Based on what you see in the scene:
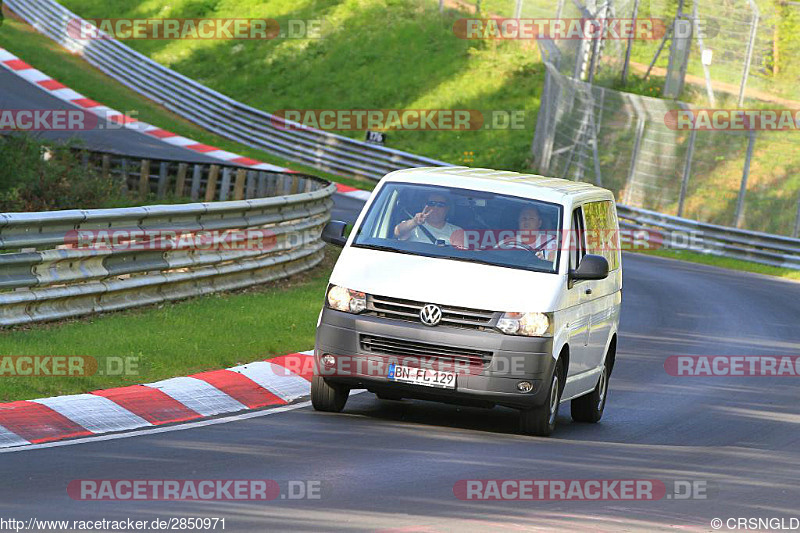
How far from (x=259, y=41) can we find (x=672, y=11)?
65.7 feet

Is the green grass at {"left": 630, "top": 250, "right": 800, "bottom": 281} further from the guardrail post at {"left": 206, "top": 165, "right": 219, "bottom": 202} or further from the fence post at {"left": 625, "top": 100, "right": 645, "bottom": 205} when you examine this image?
the guardrail post at {"left": 206, "top": 165, "right": 219, "bottom": 202}

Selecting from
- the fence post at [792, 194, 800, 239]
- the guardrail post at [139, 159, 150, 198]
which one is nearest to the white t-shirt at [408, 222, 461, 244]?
the guardrail post at [139, 159, 150, 198]

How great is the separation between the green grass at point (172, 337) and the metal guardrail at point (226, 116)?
22497mm

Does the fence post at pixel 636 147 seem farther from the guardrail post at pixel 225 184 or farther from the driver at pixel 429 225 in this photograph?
the driver at pixel 429 225

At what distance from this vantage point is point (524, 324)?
34.8ft

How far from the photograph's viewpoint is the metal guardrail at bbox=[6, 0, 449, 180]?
40.9m

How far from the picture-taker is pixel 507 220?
37.8 feet

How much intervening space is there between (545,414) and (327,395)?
1687 millimetres

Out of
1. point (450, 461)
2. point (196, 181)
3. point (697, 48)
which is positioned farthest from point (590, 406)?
point (697, 48)

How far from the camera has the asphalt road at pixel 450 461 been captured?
7758mm

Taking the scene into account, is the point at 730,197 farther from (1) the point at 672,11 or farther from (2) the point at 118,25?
(2) the point at 118,25

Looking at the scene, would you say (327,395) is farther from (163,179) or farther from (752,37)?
(752,37)

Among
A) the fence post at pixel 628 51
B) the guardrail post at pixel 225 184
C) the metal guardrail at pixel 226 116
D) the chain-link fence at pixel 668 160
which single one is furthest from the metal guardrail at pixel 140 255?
the metal guardrail at pixel 226 116

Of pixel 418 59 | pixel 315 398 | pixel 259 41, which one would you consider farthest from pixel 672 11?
pixel 315 398
